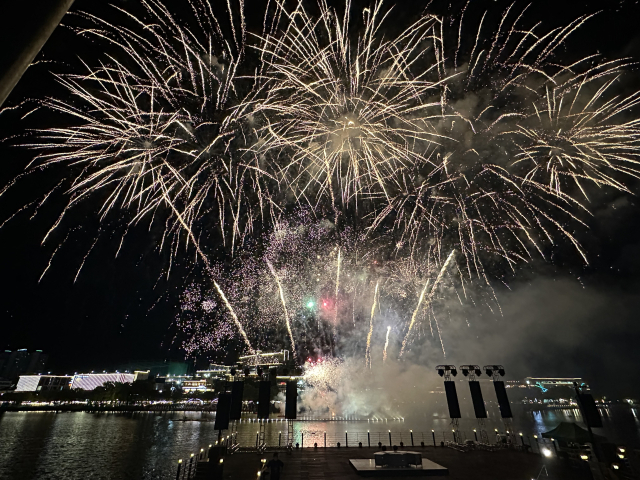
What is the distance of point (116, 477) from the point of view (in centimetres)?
2308

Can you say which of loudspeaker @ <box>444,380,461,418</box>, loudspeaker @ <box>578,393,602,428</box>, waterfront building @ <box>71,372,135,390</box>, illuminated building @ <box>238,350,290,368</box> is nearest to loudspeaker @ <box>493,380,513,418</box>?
loudspeaker @ <box>444,380,461,418</box>

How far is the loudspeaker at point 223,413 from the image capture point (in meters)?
20.8

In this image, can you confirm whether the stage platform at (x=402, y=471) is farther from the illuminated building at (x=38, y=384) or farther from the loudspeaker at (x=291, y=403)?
the illuminated building at (x=38, y=384)

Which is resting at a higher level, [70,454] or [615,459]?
[615,459]

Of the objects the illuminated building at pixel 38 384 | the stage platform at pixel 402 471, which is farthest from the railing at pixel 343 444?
the illuminated building at pixel 38 384

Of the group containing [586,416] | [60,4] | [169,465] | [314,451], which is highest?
[60,4]

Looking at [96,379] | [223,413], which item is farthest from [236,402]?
[96,379]

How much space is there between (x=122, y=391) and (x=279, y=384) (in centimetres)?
5710

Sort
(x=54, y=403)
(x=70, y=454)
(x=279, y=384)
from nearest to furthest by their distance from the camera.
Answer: (x=70, y=454) → (x=54, y=403) → (x=279, y=384)

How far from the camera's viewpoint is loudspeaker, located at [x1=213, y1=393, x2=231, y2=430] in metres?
20.8

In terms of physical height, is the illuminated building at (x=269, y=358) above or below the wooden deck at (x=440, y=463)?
above

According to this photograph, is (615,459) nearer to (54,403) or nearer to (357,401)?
(54,403)

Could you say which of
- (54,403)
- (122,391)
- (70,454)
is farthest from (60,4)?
(54,403)

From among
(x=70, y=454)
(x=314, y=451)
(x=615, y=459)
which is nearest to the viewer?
(x=615, y=459)
